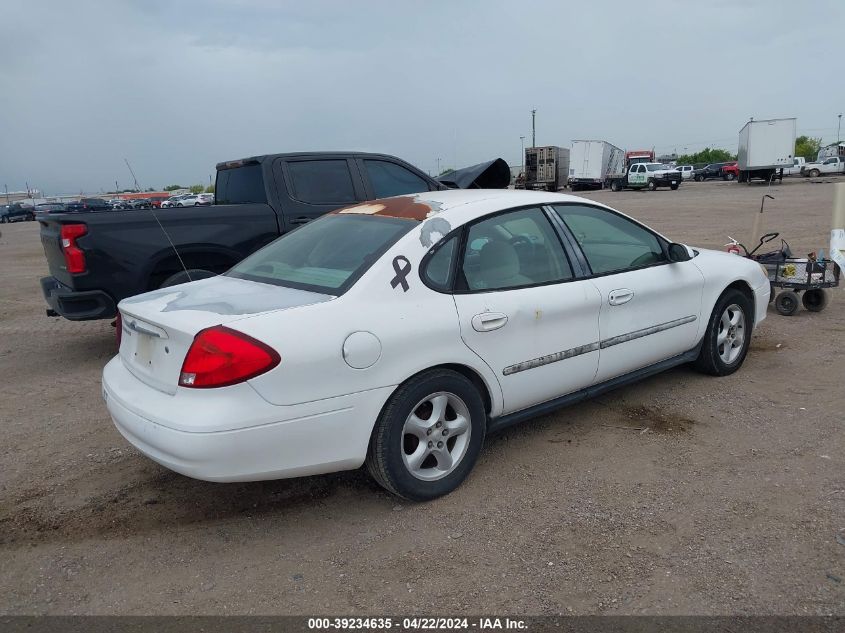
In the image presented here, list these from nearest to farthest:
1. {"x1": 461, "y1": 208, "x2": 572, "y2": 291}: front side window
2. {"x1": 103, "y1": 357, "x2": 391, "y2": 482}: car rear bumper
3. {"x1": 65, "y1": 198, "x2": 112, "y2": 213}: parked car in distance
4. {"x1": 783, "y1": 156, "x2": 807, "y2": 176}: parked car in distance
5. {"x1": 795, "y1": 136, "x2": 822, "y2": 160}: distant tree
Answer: {"x1": 103, "y1": 357, "x2": 391, "y2": 482}: car rear bumper, {"x1": 461, "y1": 208, "x2": 572, "y2": 291}: front side window, {"x1": 65, "y1": 198, "x2": 112, "y2": 213}: parked car in distance, {"x1": 783, "y1": 156, "x2": 807, "y2": 176}: parked car in distance, {"x1": 795, "y1": 136, "x2": 822, "y2": 160}: distant tree

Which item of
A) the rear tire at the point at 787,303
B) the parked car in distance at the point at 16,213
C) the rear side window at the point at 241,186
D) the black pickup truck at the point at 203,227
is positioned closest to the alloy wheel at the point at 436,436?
the black pickup truck at the point at 203,227

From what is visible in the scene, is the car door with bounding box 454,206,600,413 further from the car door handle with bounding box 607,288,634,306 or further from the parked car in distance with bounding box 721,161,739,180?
the parked car in distance with bounding box 721,161,739,180

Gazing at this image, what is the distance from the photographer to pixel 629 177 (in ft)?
143

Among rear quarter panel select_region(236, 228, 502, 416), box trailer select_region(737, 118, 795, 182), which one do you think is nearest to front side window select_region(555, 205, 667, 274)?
rear quarter panel select_region(236, 228, 502, 416)

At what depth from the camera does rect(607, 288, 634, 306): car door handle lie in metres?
4.05

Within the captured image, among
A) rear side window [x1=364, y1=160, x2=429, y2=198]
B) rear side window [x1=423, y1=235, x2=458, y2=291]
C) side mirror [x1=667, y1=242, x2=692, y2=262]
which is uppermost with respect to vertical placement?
rear side window [x1=364, y1=160, x2=429, y2=198]

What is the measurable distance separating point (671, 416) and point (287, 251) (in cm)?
271

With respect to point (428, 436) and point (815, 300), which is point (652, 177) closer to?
point (815, 300)

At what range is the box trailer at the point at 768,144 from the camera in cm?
3884

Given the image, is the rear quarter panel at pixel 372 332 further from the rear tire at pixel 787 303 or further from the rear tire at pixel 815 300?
the rear tire at pixel 815 300

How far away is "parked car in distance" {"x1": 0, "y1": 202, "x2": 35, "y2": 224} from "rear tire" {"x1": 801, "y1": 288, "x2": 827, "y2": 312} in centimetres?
5765

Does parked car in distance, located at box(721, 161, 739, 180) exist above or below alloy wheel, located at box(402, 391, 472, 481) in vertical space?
above

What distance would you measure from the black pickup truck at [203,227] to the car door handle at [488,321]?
336 cm

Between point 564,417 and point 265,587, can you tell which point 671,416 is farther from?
point 265,587
